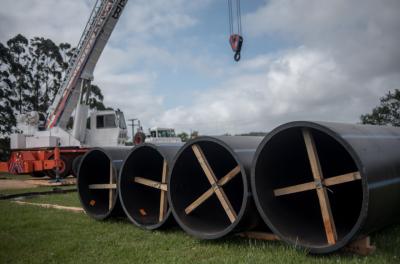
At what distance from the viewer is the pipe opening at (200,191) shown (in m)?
5.97

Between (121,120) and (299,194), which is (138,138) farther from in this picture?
(299,194)

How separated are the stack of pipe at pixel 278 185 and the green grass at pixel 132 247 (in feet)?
0.70

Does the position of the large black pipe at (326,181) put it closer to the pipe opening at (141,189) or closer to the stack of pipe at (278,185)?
the stack of pipe at (278,185)

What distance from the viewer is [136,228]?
6699mm

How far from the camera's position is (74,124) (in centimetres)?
1859

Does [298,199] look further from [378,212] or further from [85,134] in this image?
[85,134]

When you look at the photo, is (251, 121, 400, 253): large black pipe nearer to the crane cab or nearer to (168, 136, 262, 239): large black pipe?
(168, 136, 262, 239): large black pipe

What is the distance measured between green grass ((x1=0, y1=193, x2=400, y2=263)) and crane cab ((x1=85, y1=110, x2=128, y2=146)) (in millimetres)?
12007

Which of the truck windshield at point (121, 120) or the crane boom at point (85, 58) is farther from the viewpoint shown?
the truck windshield at point (121, 120)

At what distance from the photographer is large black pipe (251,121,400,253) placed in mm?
4273

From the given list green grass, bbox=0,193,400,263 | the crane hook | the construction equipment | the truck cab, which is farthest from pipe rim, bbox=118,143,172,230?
the truck cab

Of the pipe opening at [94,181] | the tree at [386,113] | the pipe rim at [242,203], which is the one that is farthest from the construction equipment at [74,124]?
the tree at [386,113]

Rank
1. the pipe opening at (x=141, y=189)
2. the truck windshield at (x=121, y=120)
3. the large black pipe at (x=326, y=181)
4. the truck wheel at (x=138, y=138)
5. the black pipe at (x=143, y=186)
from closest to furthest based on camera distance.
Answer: the large black pipe at (x=326, y=181) → the black pipe at (x=143, y=186) → the pipe opening at (x=141, y=189) → the truck windshield at (x=121, y=120) → the truck wheel at (x=138, y=138)

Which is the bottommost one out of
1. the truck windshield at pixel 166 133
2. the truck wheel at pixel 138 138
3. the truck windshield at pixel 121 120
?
the truck wheel at pixel 138 138
